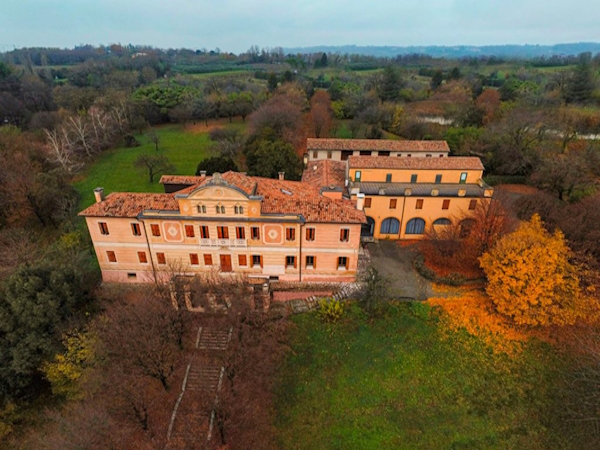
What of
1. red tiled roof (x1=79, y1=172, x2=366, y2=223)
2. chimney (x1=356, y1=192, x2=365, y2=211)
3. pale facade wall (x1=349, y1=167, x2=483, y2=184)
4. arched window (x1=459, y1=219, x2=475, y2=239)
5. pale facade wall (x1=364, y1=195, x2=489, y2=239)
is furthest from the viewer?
pale facade wall (x1=349, y1=167, x2=483, y2=184)

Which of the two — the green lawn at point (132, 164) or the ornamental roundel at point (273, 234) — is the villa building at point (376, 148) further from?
the ornamental roundel at point (273, 234)

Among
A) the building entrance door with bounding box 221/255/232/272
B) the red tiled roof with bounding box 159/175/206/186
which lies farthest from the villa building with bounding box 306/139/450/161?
the building entrance door with bounding box 221/255/232/272

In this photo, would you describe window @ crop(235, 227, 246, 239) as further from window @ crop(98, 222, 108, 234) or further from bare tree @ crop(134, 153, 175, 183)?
bare tree @ crop(134, 153, 175, 183)

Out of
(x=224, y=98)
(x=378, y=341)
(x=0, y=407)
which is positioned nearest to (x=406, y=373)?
(x=378, y=341)

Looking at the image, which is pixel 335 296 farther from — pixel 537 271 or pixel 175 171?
pixel 175 171

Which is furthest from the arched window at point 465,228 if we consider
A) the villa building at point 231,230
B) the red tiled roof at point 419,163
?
the red tiled roof at point 419,163

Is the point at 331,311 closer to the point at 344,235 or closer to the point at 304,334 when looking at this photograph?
the point at 304,334
